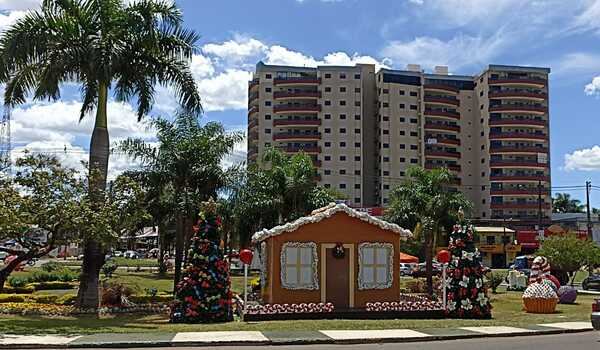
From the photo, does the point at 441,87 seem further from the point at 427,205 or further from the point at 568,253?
the point at 427,205

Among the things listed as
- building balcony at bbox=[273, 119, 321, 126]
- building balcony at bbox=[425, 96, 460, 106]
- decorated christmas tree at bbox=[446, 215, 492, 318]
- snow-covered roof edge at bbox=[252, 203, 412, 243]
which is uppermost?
building balcony at bbox=[425, 96, 460, 106]

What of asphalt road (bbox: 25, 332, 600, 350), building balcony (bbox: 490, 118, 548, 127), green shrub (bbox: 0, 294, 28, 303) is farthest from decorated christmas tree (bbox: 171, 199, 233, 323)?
building balcony (bbox: 490, 118, 548, 127)

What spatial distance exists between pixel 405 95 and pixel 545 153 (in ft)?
82.8

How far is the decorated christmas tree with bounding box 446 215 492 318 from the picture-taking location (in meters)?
23.9

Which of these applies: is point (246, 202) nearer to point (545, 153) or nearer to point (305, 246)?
point (305, 246)

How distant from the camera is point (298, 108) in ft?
377

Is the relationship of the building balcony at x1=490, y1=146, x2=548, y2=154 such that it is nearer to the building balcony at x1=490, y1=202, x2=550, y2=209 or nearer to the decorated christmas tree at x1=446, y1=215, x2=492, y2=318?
the building balcony at x1=490, y1=202, x2=550, y2=209

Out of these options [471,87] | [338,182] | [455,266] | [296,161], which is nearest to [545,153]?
[471,87]

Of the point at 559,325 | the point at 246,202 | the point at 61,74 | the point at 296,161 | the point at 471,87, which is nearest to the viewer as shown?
the point at 559,325

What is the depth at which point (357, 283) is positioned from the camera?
24953mm

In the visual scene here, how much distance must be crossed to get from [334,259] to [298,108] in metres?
91.2

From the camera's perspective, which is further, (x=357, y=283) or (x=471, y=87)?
(x=471, y=87)

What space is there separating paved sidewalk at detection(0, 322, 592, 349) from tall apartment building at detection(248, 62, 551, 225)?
94681 mm

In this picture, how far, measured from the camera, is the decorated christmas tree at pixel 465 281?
2388 centimetres
